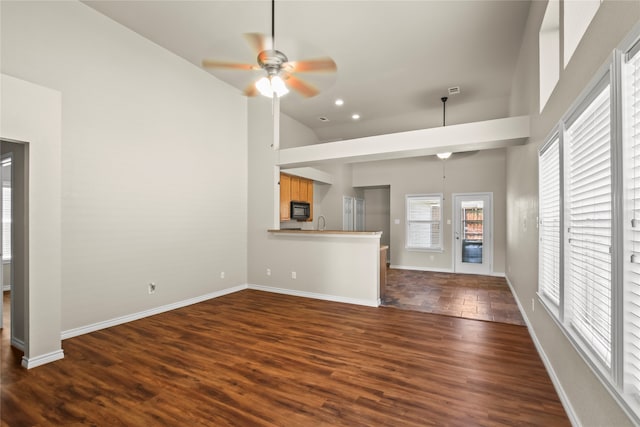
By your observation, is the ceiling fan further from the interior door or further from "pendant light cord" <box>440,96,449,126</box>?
the interior door

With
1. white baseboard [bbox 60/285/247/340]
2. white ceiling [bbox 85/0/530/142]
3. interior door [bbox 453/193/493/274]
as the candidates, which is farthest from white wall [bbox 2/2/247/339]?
interior door [bbox 453/193/493/274]

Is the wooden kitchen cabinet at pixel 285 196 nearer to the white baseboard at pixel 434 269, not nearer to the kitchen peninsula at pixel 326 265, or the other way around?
the kitchen peninsula at pixel 326 265

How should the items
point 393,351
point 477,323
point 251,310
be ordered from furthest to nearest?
point 251,310
point 477,323
point 393,351

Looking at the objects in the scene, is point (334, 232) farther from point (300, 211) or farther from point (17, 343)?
point (17, 343)

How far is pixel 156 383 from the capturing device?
7.91ft

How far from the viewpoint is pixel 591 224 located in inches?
65.1

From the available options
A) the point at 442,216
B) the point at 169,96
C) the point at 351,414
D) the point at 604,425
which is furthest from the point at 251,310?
the point at 442,216

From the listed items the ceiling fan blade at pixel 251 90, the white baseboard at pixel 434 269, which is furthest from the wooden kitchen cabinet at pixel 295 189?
the ceiling fan blade at pixel 251 90

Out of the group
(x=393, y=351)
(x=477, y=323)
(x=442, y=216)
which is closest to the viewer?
(x=393, y=351)

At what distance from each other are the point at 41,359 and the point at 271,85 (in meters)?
3.19

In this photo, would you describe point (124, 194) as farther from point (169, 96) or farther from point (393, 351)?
A: point (393, 351)

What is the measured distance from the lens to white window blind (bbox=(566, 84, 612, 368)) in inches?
57.4

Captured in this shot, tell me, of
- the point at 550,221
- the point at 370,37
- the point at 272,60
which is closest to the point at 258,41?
the point at 272,60

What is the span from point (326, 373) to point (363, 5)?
150 inches
